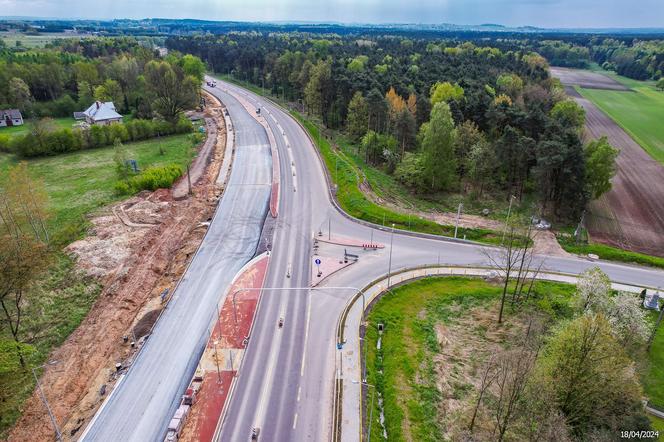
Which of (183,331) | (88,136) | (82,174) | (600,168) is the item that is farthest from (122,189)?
(600,168)

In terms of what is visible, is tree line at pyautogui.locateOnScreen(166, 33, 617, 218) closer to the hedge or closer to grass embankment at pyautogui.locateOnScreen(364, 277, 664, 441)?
grass embankment at pyautogui.locateOnScreen(364, 277, 664, 441)

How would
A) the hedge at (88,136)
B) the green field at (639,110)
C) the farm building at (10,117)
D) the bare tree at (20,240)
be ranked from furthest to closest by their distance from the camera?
the farm building at (10,117)
the green field at (639,110)
the hedge at (88,136)
the bare tree at (20,240)

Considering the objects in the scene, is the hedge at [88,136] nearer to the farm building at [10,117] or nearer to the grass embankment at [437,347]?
the farm building at [10,117]

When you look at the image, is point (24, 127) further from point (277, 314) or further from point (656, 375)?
point (656, 375)

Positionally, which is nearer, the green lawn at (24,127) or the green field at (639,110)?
the green lawn at (24,127)

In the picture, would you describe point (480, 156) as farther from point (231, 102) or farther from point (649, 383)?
point (231, 102)

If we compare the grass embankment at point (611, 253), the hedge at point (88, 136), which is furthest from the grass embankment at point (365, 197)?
the hedge at point (88, 136)

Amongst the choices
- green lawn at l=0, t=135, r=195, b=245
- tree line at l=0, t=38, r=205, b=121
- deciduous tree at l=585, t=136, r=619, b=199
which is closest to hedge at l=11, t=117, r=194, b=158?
green lawn at l=0, t=135, r=195, b=245
